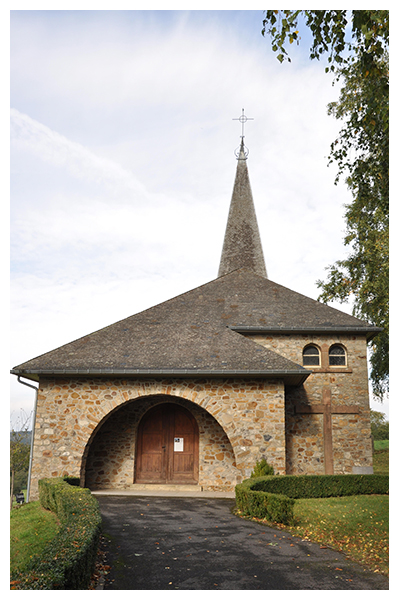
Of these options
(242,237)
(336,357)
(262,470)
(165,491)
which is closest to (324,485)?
(262,470)

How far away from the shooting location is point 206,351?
482 inches

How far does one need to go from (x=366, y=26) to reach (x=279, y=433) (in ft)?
29.0

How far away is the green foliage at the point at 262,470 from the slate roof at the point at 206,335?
2079 millimetres

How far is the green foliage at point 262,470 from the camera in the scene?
10.7 metres

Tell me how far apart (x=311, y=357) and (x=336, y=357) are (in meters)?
0.81

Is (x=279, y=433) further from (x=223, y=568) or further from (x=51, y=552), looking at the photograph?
(x=51, y=552)

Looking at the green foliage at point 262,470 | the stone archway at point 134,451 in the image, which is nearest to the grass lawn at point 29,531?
the stone archway at point 134,451

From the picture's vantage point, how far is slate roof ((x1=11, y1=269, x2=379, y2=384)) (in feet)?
37.5

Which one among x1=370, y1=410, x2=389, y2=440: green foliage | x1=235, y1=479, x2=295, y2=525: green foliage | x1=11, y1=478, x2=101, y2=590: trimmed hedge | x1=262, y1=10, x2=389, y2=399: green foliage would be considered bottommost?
x1=370, y1=410, x2=389, y2=440: green foliage

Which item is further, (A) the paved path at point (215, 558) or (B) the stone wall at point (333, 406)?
(B) the stone wall at point (333, 406)

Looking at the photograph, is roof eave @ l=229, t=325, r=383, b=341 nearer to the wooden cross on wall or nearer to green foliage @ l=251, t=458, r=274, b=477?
the wooden cross on wall

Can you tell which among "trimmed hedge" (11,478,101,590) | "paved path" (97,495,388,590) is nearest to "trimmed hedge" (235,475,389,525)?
"paved path" (97,495,388,590)

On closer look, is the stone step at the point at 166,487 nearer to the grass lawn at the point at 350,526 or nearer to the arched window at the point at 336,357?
the grass lawn at the point at 350,526

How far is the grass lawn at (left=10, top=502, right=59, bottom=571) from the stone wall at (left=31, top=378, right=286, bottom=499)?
6.70 ft
